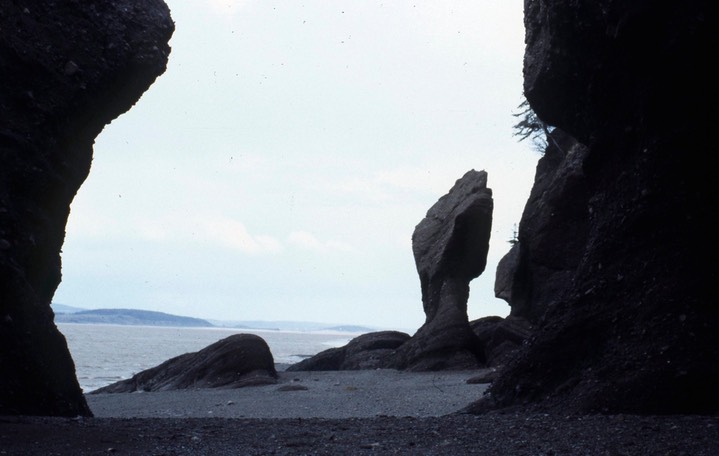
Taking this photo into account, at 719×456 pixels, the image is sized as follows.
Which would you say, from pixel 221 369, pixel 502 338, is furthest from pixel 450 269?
pixel 221 369

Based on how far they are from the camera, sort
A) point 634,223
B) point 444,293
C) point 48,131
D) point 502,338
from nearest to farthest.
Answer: point 634,223, point 48,131, point 502,338, point 444,293

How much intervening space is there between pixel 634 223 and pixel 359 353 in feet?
69.1

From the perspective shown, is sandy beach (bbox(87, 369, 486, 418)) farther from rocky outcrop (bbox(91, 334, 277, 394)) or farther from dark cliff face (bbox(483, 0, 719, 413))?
dark cliff face (bbox(483, 0, 719, 413))

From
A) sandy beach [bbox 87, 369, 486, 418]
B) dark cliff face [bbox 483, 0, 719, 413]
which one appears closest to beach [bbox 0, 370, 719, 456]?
dark cliff face [bbox 483, 0, 719, 413]

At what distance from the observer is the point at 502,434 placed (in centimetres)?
771

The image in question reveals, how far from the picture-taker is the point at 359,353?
97.2 ft

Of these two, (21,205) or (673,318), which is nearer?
(673,318)

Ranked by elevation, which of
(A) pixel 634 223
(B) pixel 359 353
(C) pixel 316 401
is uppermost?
(A) pixel 634 223

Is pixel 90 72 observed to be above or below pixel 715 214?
above

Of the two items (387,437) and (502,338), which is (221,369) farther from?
→ (387,437)

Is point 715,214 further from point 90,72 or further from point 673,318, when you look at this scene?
point 90,72

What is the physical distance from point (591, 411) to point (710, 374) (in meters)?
1.27

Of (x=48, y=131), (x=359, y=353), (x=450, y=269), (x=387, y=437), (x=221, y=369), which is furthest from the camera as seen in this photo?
(x=359, y=353)

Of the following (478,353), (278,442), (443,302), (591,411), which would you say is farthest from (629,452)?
(443,302)
